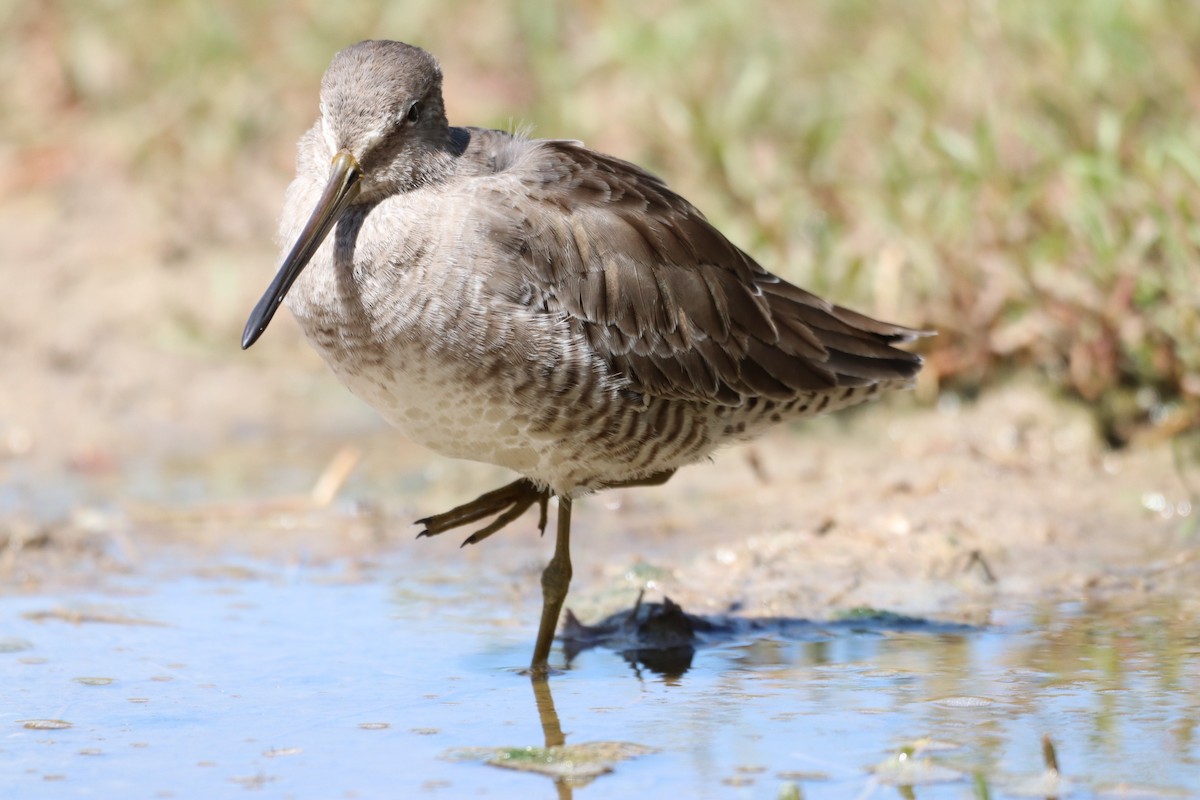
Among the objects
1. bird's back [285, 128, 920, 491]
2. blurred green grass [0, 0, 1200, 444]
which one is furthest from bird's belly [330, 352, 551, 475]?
blurred green grass [0, 0, 1200, 444]

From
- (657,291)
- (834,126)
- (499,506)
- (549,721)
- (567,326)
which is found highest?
(834,126)

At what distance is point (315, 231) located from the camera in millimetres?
4031

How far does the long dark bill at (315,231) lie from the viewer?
403 cm

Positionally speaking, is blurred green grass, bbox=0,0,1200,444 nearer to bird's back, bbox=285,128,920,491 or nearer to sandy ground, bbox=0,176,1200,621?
sandy ground, bbox=0,176,1200,621

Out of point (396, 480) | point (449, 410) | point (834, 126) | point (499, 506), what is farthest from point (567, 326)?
point (834, 126)

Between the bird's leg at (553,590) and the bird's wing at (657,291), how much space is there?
0.42 metres

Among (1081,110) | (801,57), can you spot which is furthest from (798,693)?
(801,57)

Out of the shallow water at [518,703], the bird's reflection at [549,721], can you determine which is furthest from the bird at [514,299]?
the shallow water at [518,703]

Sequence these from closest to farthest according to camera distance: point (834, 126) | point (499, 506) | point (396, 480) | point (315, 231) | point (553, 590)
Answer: point (315, 231)
point (553, 590)
point (499, 506)
point (396, 480)
point (834, 126)

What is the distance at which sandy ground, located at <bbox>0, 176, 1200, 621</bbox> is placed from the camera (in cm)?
491

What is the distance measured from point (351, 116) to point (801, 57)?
149 inches

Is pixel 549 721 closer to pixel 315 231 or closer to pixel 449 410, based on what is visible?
pixel 449 410

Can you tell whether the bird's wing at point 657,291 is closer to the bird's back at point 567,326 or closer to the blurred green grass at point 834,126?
the bird's back at point 567,326

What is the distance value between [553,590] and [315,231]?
1056 mm
